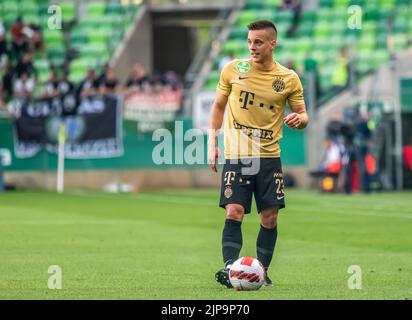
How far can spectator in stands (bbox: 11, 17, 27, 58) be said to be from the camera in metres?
35.1

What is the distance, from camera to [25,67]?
33.6 m

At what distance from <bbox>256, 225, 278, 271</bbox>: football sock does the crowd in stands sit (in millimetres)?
20797

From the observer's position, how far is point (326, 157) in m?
30.1

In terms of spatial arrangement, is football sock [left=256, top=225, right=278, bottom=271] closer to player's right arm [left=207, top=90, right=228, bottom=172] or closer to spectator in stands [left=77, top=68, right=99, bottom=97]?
player's right arm [left=207, top=90, right=228, bottom=172]

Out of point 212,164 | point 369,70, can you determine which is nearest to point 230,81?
point 212,164

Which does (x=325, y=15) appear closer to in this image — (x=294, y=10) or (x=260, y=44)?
(x=294, y=10)

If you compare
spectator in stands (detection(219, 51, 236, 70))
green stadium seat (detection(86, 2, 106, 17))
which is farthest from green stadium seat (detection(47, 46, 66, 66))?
spectator in stands (detection(219, 51, 236, 70))

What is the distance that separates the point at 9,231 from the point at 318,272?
6.60 m

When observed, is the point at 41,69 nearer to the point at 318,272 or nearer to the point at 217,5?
the point at 217,5

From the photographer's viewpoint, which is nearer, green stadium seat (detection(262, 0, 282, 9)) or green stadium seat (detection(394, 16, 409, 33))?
green stadium seat (detection(394, 16, 409, 33))

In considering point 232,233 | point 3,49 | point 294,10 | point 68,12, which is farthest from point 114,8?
point 232,233

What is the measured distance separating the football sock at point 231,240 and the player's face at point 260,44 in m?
1.41

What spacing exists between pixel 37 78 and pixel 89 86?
3.40 metres

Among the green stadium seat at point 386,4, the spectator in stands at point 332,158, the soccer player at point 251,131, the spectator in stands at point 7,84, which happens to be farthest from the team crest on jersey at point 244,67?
the green stadium seat at point 386,4
